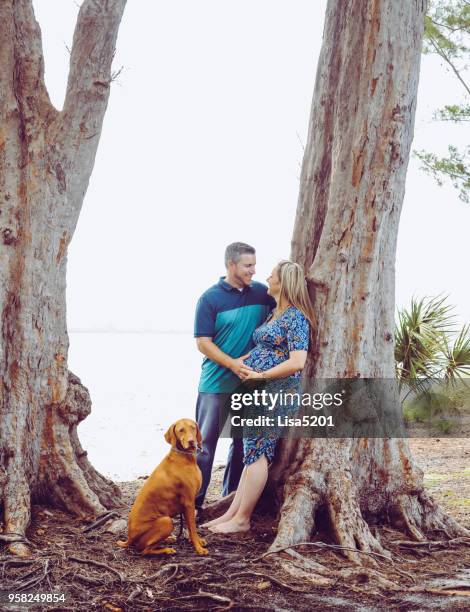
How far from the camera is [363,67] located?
23.9ft

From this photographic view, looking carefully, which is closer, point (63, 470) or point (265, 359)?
point (265, 359)

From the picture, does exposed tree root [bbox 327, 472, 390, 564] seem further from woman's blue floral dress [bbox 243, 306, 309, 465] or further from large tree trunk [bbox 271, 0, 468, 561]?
woman's blue floral dress [bbox 243, 306, 309, 465]

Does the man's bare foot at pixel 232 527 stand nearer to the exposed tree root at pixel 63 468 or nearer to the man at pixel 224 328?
the man at pixel 224 328

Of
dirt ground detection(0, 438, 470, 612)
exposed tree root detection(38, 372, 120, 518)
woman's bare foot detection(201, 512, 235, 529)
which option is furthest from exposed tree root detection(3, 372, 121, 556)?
woman's bare foot detection(201, 512, 235, 529)

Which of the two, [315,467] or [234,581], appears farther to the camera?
[315,467]

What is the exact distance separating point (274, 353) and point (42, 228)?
2300 mm

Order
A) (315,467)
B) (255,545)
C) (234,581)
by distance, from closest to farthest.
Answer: (234,581), (255,545), (315,467)

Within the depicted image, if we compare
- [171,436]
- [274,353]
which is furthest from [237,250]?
[171,436]

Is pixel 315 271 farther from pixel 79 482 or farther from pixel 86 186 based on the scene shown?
pixel 79 482

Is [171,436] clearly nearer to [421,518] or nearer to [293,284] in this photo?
[293,284]

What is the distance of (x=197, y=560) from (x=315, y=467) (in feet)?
4.84

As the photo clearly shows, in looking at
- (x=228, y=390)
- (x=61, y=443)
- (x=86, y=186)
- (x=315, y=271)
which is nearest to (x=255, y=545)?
(x=228, y=390)

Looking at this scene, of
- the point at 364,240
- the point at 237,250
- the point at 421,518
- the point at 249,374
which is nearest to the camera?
the point at 249,374

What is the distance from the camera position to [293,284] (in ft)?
21.6
